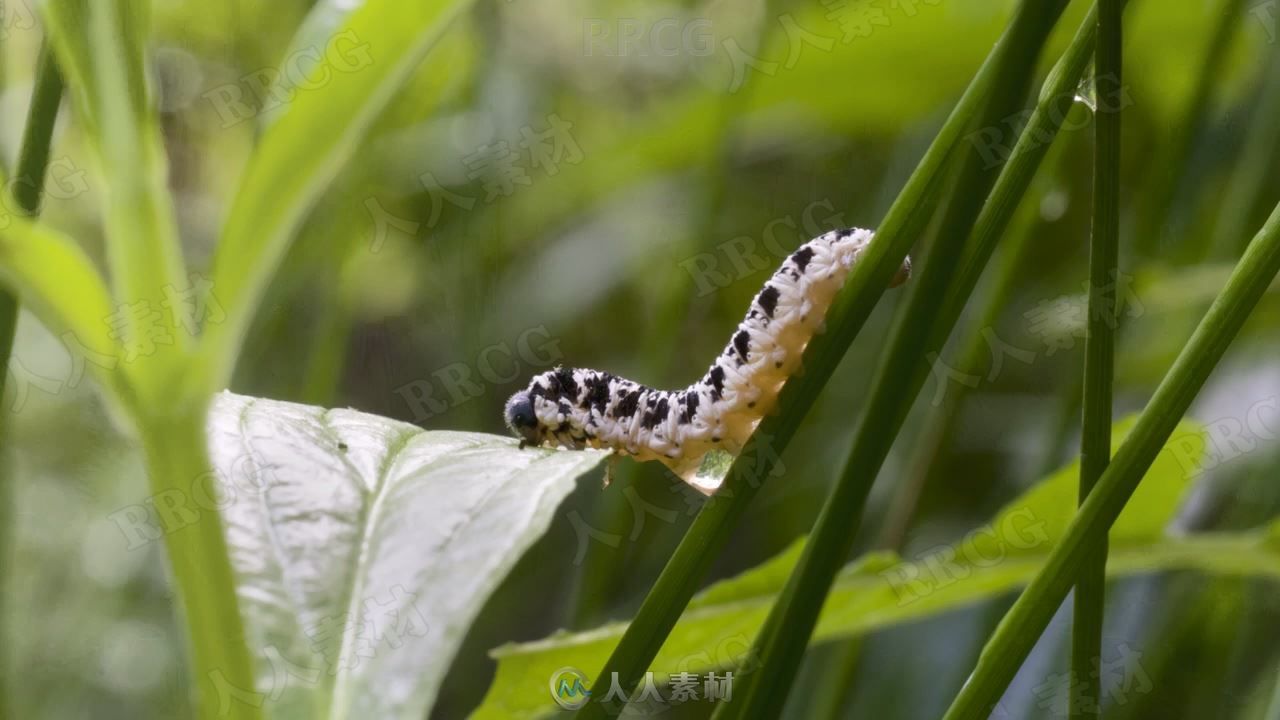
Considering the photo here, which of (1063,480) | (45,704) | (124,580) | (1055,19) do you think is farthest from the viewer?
(124,580)

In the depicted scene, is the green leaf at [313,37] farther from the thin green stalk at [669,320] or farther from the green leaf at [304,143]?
the thin green stalk at [669,320]

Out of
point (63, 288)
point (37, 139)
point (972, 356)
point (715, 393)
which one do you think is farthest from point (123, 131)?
point (972, 356)

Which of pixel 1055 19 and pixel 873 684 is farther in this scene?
pixel 873 684

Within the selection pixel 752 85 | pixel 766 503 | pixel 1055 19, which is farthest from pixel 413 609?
pixel 766 503

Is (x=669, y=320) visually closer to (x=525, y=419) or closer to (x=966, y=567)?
(x=525, y=419)

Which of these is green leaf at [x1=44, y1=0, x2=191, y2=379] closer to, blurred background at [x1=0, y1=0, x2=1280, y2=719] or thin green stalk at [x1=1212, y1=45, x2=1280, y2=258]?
blurred background at [x1=0, y1=0, x2=1280, y2=719]

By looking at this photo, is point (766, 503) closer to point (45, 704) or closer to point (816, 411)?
point (816, 411)
